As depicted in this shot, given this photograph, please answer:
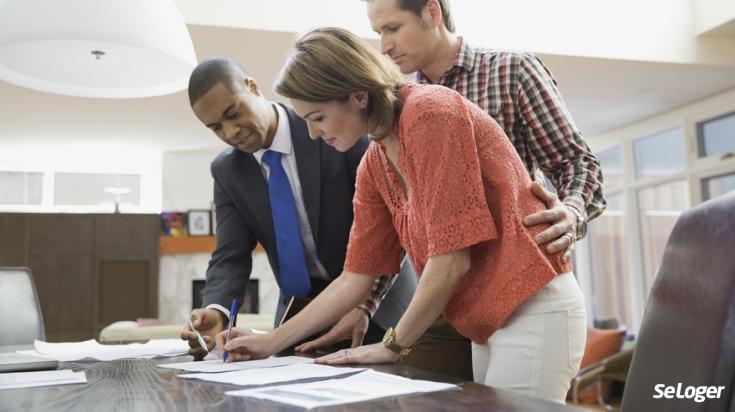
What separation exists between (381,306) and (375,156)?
45cm

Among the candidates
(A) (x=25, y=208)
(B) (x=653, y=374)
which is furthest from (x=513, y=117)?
(A) (x=25, y=208)

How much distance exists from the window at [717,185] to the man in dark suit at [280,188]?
18.2ft

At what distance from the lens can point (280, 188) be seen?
1.78 meters

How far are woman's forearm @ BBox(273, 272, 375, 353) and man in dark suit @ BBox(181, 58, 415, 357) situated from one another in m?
0.18

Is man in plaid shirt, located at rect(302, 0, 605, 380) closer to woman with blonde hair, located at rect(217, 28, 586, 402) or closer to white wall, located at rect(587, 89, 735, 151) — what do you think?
woman with blonde hair, located at rect(217, 28, 586, 402)

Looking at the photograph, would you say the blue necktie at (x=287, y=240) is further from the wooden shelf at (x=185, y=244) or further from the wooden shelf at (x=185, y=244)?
the wooden shelf at (x=185, y=244)

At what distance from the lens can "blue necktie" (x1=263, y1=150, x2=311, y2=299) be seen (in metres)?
1.73

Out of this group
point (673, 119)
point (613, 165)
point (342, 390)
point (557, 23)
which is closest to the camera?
point (342, 390)

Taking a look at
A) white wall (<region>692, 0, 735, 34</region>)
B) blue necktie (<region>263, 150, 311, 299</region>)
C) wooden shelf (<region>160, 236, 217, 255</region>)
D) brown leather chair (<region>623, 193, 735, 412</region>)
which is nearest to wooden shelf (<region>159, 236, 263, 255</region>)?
wooden shelf (<region>160, 236, 217, 255</region>)

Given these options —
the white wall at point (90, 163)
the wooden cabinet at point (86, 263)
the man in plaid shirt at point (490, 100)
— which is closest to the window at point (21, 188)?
the white wall at point (90, 163)

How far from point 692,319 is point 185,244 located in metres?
8.61

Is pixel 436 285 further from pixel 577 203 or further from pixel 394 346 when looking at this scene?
pixel 577 203

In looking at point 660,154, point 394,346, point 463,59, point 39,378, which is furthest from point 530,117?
point 660,154

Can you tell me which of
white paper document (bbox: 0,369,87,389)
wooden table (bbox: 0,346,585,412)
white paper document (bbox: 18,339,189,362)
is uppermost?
wooden table (bbox: 0,346,585,412)
